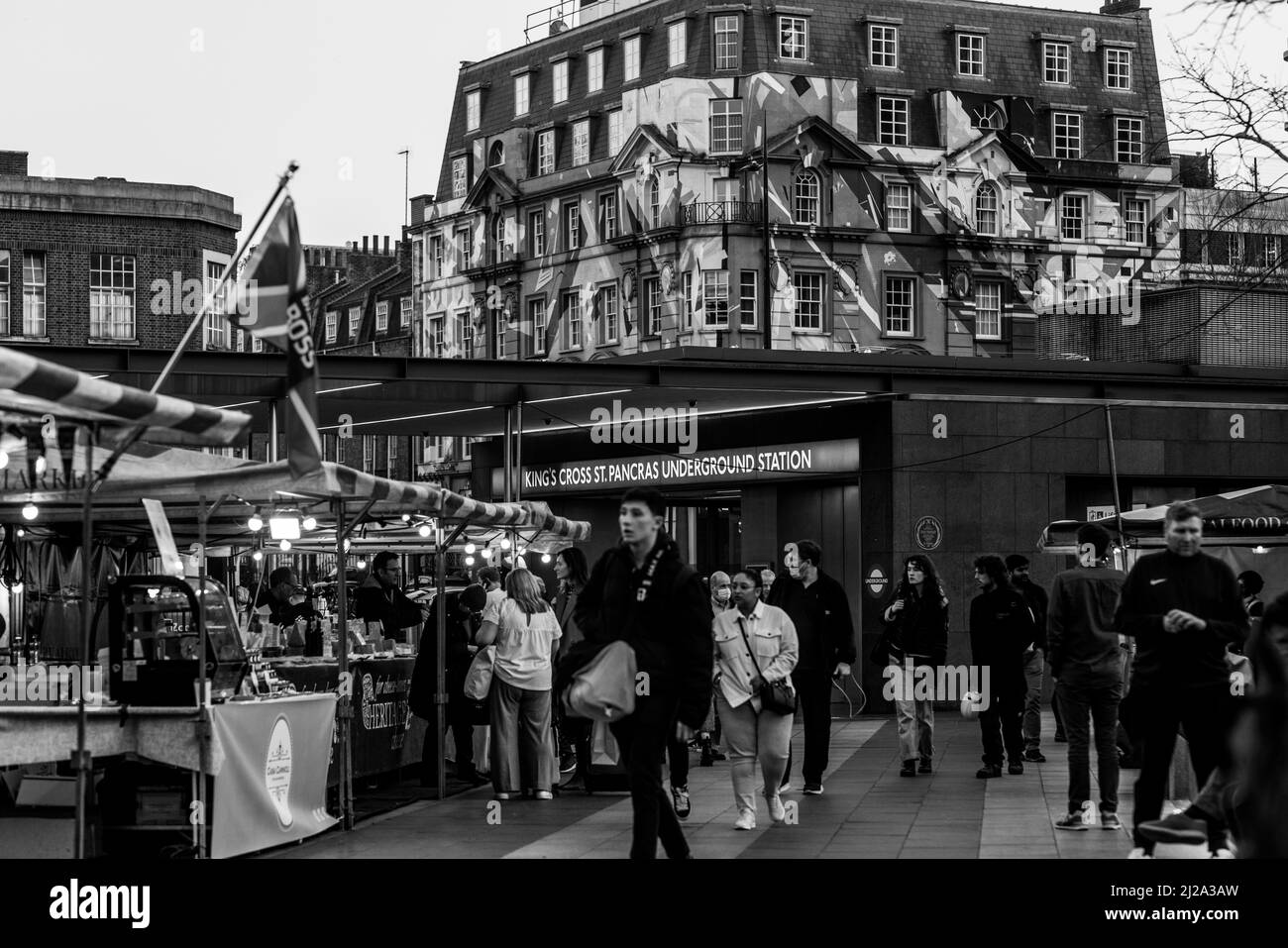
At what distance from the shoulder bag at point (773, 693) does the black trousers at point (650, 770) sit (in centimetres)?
365

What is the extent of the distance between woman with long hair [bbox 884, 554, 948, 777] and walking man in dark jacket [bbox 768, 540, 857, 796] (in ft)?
4.62

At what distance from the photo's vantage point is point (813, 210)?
70062 mm

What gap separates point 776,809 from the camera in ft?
43.9

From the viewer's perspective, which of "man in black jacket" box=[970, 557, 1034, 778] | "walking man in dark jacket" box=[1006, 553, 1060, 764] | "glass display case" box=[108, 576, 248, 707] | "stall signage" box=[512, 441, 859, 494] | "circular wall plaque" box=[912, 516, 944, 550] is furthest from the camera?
"stall signage" box=[512, 441, 859, 494]

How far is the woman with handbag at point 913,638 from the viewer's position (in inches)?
660

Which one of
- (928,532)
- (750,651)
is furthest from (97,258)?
(750,651)

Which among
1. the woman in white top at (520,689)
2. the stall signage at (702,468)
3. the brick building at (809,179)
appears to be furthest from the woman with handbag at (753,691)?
the brick building at (809,179)

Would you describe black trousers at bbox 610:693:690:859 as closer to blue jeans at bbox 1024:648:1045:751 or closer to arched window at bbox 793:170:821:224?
blue jeans at bbox 1024:648:1045:751

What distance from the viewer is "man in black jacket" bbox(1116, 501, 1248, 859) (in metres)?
10.3

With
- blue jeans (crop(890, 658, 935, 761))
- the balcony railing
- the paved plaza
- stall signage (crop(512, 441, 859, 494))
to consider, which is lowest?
the paved plaza

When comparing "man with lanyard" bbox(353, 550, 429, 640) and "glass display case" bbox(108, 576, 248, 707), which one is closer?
"glass display case" bbox(108, 576, 248, 707)

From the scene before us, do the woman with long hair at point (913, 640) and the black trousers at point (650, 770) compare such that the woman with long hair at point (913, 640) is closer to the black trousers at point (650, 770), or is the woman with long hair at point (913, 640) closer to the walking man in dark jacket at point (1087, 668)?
the walking man in dark jacket at point (1087, 668)

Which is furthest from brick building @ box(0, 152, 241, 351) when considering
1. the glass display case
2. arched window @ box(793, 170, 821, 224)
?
the glass display case
